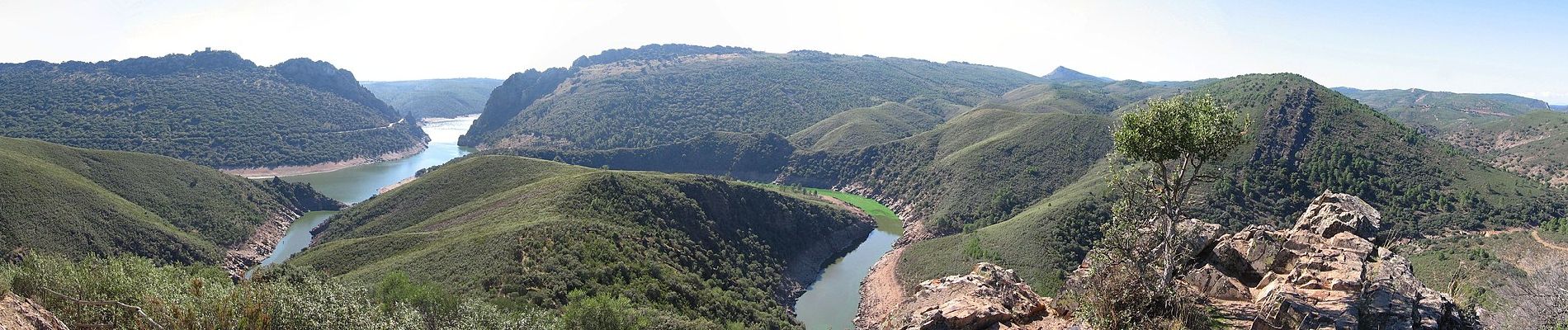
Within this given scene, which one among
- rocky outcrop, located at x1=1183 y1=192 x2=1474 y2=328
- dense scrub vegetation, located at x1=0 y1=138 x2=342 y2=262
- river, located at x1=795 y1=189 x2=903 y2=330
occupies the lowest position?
river, located at x1=795 y1=189 x2=903 y2=330

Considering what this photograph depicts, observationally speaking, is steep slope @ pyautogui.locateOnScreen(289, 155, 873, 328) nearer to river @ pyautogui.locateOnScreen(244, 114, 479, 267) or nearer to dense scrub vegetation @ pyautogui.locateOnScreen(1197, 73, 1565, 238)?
river @ pyautogui.locateOnScreen(244, 114, 479, 267)

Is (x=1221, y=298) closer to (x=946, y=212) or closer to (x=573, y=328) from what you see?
(x=573, y=328)

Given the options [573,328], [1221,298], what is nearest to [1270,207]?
[1221,298]

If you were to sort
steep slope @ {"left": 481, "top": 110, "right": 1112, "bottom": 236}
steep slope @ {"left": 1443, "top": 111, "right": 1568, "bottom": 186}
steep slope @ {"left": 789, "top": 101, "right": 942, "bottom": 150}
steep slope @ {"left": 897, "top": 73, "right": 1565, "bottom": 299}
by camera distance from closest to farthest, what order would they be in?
1. steep slope @ {"left": 897, "top": 73, "right": 1565, "bottom": 299}
2. steep slope @ {"left": 1443, "top": 111, "right": 1568, "bottom": 186}
3. steep slope @ {"left": 481, "top": 110, "right": 1112, "bottom": 236}
4. steep slope @ {"left": 789, "top": 101, "right": 942, "bottom": 150}

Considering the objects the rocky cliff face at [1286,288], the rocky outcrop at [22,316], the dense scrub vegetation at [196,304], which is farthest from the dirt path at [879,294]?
the rocky outcrop at [22,316]

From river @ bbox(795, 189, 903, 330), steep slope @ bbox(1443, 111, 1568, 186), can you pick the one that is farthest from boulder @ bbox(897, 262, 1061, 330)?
steep slope @ bbox(1443, 111, 1568, 186)

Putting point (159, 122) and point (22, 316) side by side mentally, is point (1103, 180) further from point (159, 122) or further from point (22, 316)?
point (159, 122)
